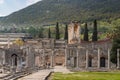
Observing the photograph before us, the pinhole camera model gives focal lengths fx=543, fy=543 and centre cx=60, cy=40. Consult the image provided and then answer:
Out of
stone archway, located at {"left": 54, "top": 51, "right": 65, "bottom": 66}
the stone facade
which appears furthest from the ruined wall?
stone archway, located at {"left": 54, "top": 51, "right": 65, "bottom": 66}

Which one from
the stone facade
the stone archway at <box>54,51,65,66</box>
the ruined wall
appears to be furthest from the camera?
the ruined wall

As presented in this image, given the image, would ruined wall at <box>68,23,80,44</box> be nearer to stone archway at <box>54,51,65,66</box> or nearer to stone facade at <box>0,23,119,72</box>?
stone facade at <box>0,23,119,72</box>

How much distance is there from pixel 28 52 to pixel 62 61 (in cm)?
2668

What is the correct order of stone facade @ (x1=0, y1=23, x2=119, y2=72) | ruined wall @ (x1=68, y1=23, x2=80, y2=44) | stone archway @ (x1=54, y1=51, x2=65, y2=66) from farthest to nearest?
1. ruined wall @ (x1=68, y1=23, x2=80, y2=44)
2. stone archway @ (x1=54, y1=51, x2=65, y2=66)
3. stone facade @ (x1=0, y1=23, x2=119, y2=72)

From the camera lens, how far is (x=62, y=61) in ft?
416

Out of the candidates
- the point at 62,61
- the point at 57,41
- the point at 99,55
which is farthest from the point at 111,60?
the point at 57,41

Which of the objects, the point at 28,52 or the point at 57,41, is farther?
the point at 57,41

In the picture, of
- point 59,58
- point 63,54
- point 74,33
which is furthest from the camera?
point 74,33

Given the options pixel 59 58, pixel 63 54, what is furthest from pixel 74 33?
pixel 59 58

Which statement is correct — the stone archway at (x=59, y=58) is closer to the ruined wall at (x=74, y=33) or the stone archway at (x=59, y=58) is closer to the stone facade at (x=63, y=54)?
the stone facade at (x=63, y=54)

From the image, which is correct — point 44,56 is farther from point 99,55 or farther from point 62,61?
point 99,55

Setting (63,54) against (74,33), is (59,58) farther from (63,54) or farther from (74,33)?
(74,33)

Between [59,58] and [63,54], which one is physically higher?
[63,54]

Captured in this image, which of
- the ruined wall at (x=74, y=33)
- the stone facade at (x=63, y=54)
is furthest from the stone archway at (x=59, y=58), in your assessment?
the ruined wall at (x=74, y=33)
